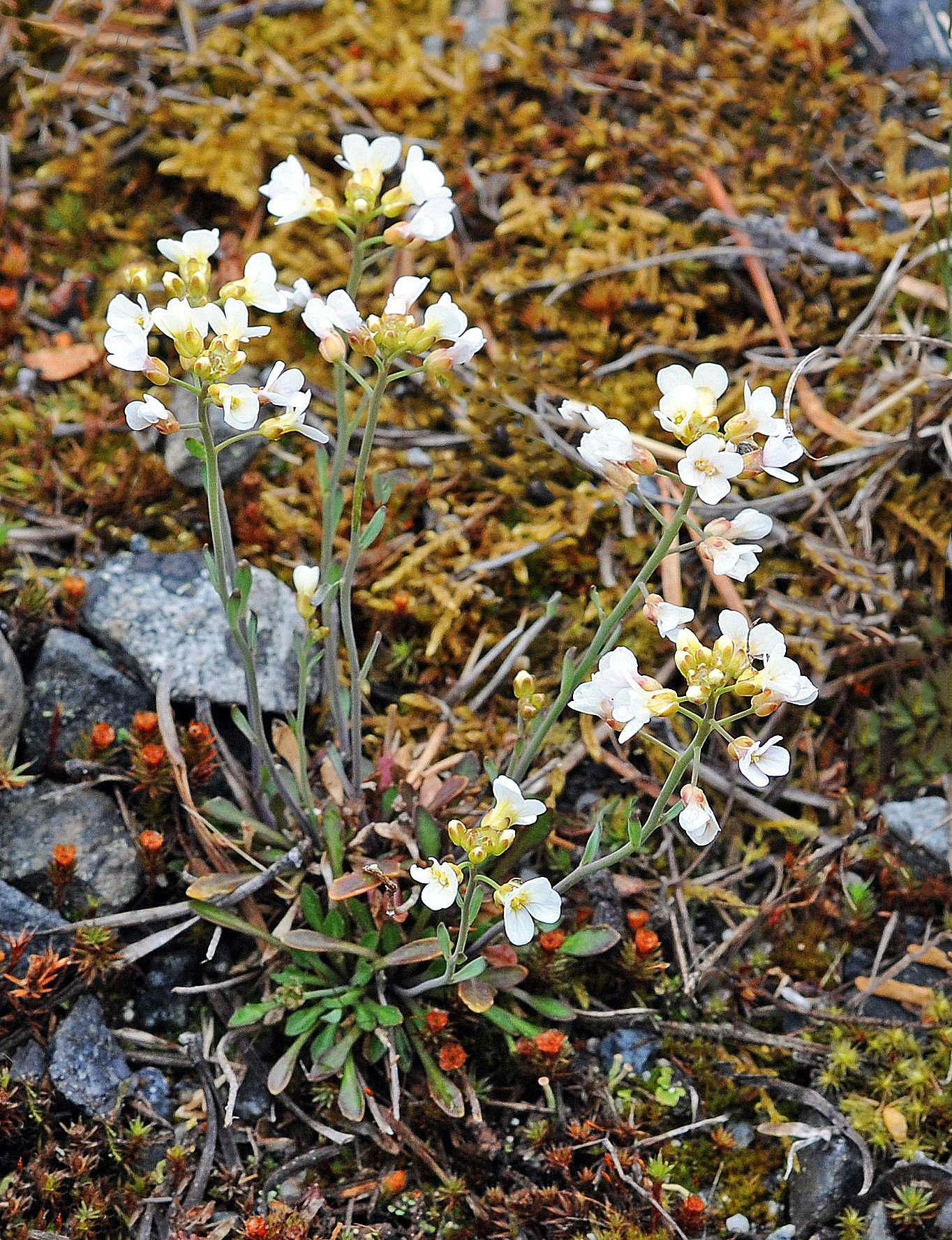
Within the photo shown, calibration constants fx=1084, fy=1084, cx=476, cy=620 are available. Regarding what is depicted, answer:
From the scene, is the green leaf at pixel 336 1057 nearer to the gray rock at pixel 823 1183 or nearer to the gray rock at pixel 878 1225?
the gray rock at pixel 823 1183

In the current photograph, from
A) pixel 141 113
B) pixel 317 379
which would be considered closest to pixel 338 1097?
pixel 317 379

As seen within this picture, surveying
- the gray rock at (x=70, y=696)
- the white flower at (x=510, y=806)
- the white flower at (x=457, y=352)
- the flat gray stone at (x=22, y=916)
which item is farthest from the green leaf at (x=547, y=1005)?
the white flower at (x=457, y=352)

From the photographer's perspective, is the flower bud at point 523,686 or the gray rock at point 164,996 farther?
the gray rock at point 164,996

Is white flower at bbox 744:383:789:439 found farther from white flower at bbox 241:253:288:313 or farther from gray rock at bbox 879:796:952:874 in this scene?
gray rock at bbox 879:796:952:874

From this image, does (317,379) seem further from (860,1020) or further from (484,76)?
(860,1020)

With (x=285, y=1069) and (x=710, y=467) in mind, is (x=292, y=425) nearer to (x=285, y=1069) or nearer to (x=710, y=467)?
(x=710, y=467)
